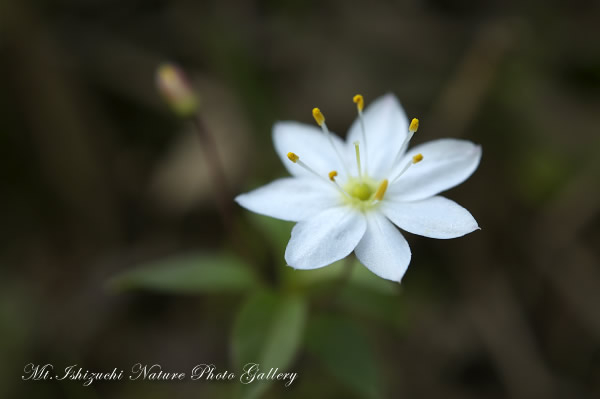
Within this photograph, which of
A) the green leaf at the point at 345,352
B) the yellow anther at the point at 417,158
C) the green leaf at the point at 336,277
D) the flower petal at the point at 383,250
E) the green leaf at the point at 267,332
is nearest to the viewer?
the flower petal at the point at 383,250

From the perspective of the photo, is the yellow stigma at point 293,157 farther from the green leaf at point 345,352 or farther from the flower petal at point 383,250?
the green leaf at point 345,352

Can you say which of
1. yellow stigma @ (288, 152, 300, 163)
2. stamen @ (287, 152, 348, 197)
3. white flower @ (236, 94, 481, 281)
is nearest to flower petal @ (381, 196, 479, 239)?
white flower @ (236, 94, 481, 281)

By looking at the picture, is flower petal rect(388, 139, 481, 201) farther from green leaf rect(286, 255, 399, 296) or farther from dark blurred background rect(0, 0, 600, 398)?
dark blurred background rect(0, 0, 600, 398)

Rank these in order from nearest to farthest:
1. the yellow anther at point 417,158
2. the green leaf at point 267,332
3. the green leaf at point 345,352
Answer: the yellow anther at point 417,158, the green leaf at point 267,332, the green leaf at point 345,352

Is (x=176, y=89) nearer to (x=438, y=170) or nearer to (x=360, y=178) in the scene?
(x=360, y=178)

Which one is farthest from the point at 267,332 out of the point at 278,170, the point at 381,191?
the point at 278,170

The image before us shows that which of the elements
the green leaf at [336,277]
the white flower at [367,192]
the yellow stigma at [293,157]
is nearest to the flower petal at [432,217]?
the white flower at [367,192]

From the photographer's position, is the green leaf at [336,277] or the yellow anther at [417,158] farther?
the green leaf at [336,277]

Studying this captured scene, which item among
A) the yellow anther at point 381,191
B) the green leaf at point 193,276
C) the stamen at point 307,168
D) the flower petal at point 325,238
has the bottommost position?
the green leaf at point 193,276

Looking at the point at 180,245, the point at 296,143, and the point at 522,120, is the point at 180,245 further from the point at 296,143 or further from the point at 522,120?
the point at 522,120
